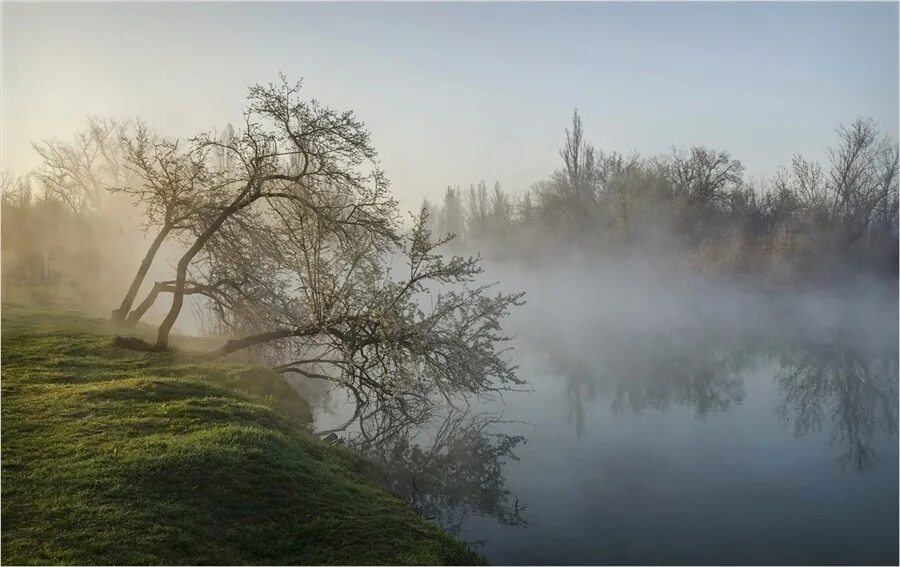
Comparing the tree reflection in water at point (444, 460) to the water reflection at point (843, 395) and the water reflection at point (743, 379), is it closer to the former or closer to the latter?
the water reflection at point (743, 379)

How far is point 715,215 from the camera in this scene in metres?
44.5

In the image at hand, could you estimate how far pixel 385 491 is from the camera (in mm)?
9516

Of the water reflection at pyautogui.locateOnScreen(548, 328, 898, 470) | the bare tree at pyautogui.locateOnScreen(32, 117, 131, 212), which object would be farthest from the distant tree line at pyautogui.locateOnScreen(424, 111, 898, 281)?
the bare tree at pyautogui.locateOnScreen(32, 117, 131, 212)

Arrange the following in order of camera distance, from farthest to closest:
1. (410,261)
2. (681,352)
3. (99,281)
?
(99,281) < (681,352) < (410,261)

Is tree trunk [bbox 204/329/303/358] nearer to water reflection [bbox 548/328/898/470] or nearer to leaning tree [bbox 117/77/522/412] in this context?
leaning tree [bbox 117/77/522/412]

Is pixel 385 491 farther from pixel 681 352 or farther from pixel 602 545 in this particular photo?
pixel 681 352

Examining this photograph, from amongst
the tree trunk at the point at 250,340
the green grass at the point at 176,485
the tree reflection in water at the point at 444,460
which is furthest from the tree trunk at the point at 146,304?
the tree reflection in water at the point at 444,460

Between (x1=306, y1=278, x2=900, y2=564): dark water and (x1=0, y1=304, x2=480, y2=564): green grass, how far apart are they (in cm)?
163

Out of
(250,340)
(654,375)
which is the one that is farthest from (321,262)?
(654,375)

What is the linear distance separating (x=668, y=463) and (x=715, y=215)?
3617cm

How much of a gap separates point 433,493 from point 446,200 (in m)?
66.0

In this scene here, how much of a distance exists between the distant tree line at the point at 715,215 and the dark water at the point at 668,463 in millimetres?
16695

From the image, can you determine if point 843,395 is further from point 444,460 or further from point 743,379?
point 444,460

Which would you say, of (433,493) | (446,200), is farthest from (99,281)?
(446,200)
